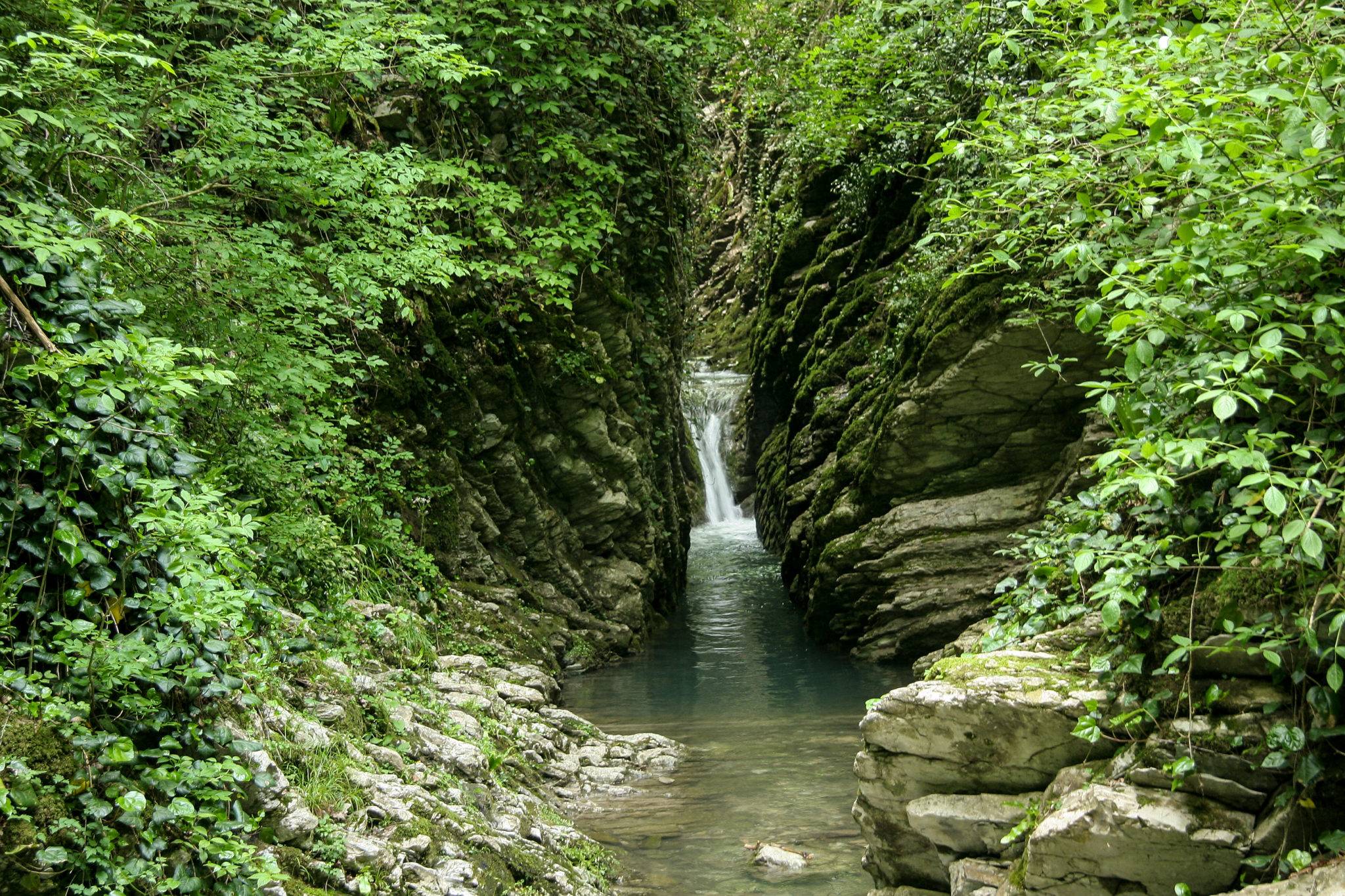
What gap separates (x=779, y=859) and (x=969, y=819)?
1.80m

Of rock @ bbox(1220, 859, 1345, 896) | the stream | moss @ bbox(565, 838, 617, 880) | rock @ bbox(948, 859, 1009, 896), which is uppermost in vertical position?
rock @ bbox(1220, 859, 1345, 896)

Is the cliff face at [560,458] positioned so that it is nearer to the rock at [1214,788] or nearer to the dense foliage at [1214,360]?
the dense foliage at [1214,360]

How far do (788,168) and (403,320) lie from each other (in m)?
12.1

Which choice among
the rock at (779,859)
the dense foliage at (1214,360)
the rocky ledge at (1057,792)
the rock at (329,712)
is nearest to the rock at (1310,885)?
the rocky ledge at (1057,792)

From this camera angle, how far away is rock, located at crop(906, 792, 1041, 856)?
5195 mm

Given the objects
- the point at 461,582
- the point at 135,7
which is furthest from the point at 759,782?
the point at 135,7

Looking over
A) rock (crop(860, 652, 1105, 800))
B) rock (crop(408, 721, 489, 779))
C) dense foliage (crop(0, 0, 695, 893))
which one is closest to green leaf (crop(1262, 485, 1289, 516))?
rock (crop(860, 652, 1105, 800))

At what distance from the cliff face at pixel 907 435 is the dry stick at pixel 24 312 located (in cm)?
775

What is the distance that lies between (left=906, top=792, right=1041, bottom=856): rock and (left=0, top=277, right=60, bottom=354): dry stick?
4.89 m

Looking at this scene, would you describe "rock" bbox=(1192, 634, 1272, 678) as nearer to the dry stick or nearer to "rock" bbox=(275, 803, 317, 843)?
"rock" bbox=(275, 803, 317, 843)

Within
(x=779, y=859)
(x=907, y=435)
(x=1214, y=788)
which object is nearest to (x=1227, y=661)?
(x=1214, y=788)

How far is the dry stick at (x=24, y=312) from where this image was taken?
13.5 ft

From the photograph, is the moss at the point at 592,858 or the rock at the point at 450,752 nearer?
the moss at the point at 592,858

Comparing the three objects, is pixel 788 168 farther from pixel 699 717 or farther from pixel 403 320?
pixel 699 717
